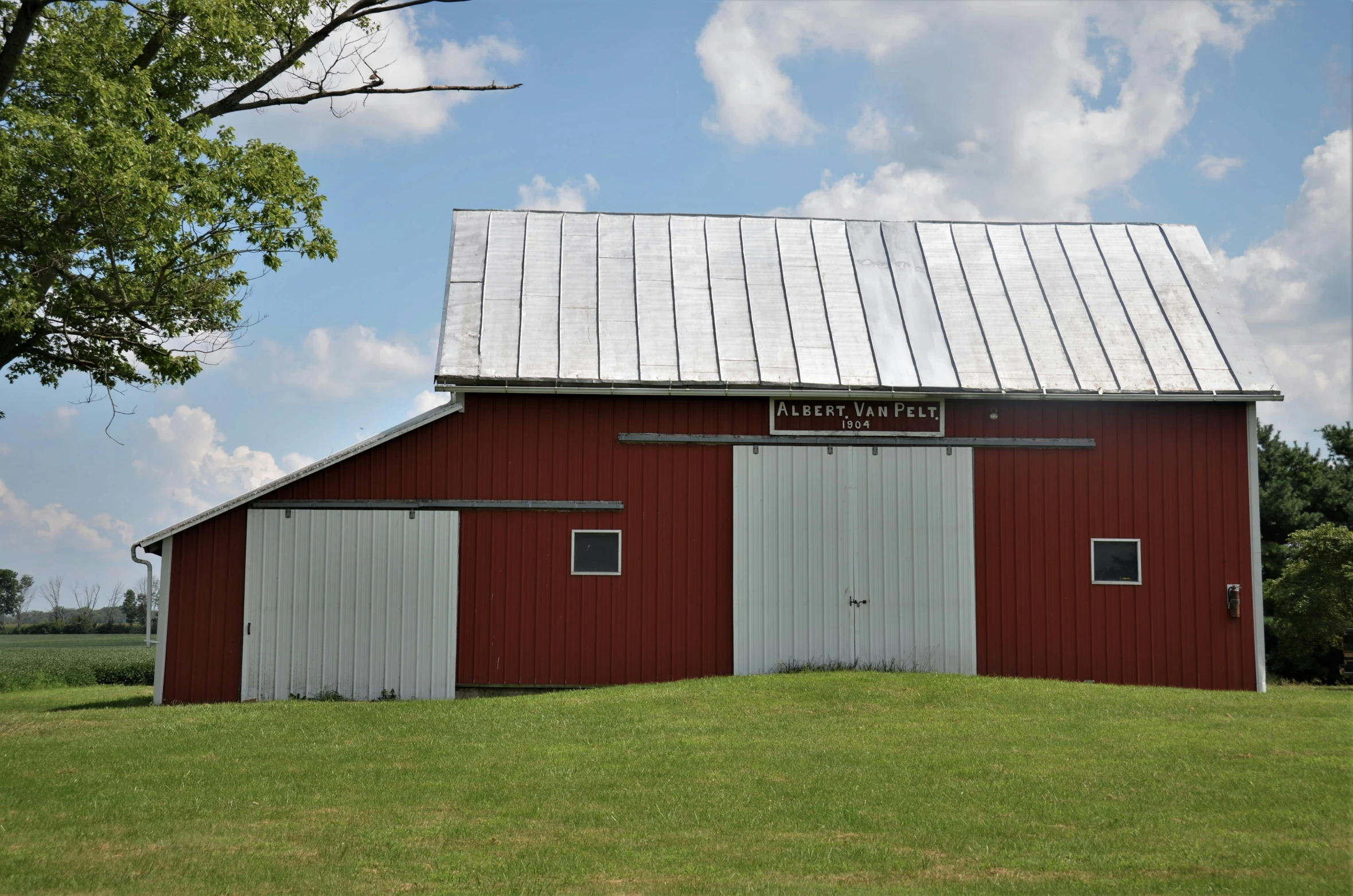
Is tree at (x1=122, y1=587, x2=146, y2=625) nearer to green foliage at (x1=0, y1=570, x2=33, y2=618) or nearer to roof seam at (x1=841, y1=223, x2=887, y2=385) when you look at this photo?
green foliage at (x1=0, y1=570, x2=33, y2=618)

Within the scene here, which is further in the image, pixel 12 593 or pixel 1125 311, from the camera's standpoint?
pixel 12 593

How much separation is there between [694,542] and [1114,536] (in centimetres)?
617

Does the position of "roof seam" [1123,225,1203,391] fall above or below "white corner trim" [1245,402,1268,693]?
above

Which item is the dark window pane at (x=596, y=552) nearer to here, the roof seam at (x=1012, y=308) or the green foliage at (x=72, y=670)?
the roof seam at (x=1012, y=308)

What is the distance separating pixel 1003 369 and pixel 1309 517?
88.1ft

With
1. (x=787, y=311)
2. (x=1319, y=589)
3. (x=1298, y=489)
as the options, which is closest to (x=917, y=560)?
(x=787, y=311)

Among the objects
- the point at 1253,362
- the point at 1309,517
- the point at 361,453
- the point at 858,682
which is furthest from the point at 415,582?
the point at 1309,517

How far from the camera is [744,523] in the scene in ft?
55.9

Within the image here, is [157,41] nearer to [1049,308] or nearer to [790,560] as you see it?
Answer: [790,560]

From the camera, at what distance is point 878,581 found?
17094mm

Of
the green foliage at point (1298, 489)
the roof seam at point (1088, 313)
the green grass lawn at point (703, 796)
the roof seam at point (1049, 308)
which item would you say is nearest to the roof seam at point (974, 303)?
the roof seam at point (1049, 308)

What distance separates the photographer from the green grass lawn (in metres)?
7.61

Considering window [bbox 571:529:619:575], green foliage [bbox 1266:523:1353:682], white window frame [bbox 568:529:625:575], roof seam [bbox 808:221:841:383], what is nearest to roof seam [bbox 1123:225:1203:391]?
roof seam [bbox 808:221:841:383]

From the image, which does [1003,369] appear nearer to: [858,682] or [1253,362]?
[1253,362]
